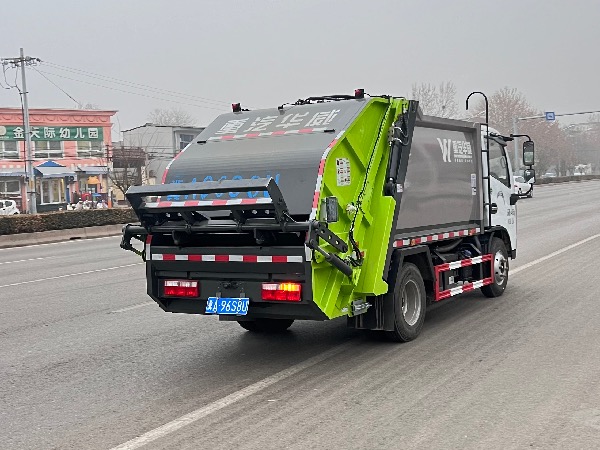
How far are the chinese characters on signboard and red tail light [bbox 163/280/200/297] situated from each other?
154ft

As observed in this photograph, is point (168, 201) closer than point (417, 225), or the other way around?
point (168, 201)

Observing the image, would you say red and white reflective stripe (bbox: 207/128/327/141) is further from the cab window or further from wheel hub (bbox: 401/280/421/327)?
the cab window

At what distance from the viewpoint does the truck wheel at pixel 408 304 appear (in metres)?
7.31

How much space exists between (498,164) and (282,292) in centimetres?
516

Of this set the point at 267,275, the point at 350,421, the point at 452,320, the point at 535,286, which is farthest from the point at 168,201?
the point at 535,286

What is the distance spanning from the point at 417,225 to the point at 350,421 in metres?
3.33

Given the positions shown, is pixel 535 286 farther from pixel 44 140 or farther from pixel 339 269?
pixel 44 140

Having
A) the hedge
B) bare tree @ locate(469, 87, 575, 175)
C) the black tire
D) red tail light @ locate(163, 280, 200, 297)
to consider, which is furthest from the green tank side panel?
bare tree @ locate(469, 87, 575, 175)

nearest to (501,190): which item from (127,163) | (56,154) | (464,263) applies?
(464,263)

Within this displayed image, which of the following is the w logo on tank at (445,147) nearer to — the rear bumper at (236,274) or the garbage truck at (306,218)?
the garbage truck at (306,218)

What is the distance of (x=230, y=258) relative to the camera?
260 inches

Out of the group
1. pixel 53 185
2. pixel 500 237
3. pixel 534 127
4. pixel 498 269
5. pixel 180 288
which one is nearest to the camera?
pixel 180 288

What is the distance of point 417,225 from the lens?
7957 mm

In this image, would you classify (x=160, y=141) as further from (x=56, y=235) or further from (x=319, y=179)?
(x=319, y=179)
